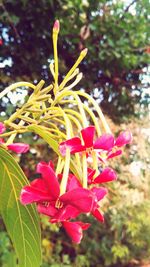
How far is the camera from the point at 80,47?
225 centimetres

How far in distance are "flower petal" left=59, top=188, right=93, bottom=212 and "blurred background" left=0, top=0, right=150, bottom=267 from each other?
1500 mm

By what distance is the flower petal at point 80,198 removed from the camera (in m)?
0.31

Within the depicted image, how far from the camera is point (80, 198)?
314 millimetres

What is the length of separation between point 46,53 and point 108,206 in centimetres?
85

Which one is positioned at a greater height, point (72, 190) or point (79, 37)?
point (79, 37)

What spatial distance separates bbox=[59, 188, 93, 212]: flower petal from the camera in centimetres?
31

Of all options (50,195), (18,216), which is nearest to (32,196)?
(50,195)

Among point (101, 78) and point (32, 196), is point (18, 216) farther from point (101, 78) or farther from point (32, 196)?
point (101, 78)

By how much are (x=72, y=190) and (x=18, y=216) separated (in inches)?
6.2

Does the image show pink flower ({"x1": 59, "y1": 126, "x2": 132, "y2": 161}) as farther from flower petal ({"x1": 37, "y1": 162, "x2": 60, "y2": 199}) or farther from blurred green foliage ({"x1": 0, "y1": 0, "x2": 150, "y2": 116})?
blurred green foliage ({"x1": 0, "y1": 0, "x2": 150, "y2": 116})

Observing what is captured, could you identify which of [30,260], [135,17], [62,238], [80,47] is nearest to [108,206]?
[62,238]

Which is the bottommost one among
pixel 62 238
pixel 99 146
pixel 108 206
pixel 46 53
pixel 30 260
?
pixel 62 238

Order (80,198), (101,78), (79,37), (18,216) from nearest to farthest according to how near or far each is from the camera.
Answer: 1. (80,198)
2. (18,216)
3. (79,37)
4. (101,78)

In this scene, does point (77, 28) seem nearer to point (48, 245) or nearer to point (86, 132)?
point (48, 245)
